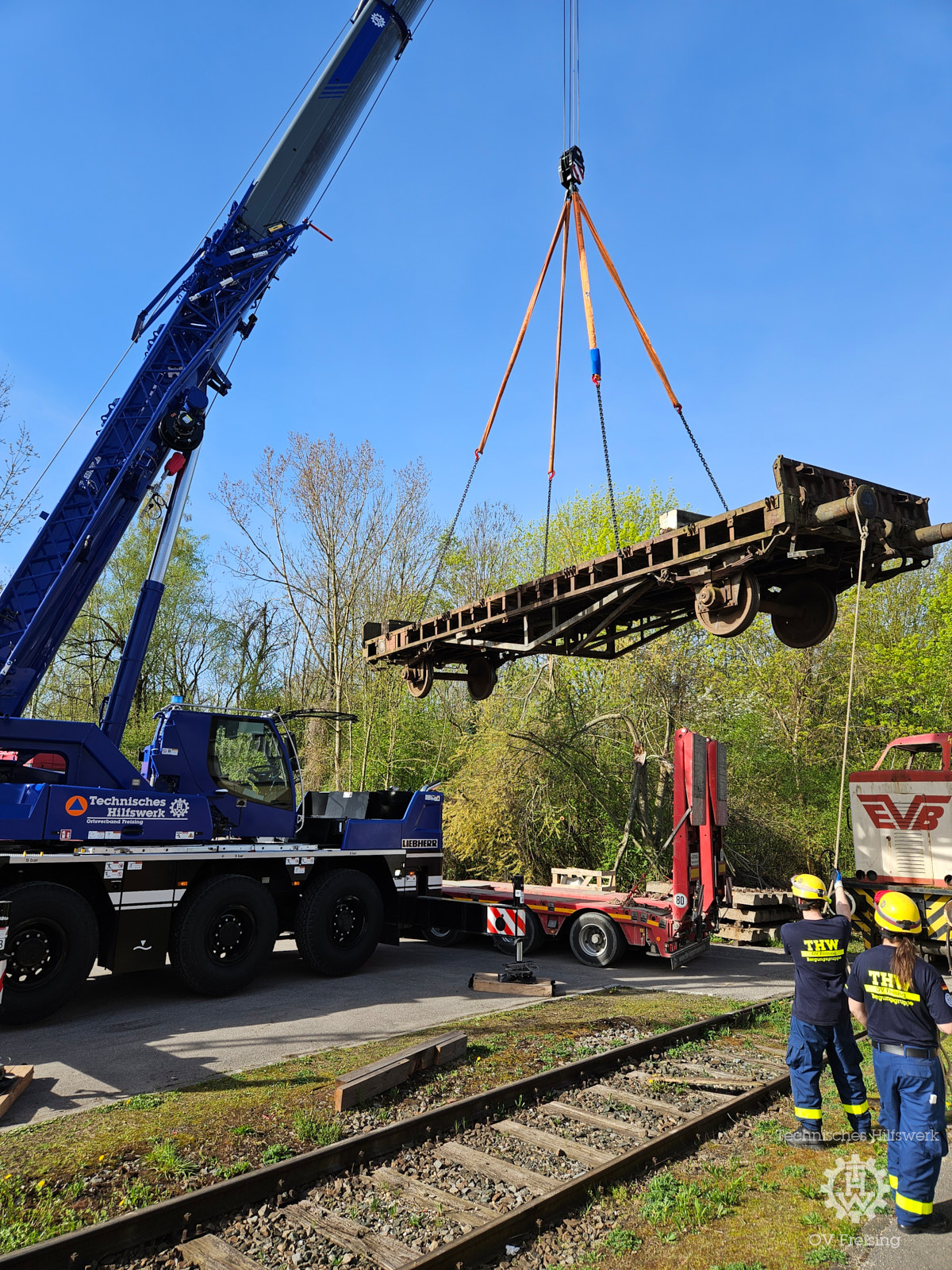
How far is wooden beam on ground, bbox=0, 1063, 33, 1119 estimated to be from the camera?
220 inches

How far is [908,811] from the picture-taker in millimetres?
11625

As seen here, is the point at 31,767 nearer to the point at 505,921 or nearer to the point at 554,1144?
the point at 505,921

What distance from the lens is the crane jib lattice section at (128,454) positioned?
1001 centimetres

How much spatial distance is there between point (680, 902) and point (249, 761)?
5.69 metres

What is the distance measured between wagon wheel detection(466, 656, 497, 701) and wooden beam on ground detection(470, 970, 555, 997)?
3729mm

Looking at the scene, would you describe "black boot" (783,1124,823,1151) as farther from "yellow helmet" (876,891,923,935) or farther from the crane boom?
the crane boom

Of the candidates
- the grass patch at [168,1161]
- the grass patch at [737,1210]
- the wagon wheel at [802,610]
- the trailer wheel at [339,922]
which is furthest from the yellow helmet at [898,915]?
the trailer wheel at [339,922]

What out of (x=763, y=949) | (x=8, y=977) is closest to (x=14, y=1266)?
(x=8, y=977)

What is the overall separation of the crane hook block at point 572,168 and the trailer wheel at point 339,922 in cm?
863

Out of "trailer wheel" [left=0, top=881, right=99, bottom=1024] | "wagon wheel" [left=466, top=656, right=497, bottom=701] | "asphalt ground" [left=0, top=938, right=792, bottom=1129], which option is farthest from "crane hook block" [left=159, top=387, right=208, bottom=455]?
"asphalt ground" [left=0, top=938, right=792, bottom=1129]

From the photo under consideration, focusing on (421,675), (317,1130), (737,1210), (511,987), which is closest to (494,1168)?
(317,1130)

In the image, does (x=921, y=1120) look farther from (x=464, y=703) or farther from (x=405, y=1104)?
(x=464, y=703)

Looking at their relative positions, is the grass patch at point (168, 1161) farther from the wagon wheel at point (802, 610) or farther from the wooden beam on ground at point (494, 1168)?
the wagon wheel at point (802, 610)

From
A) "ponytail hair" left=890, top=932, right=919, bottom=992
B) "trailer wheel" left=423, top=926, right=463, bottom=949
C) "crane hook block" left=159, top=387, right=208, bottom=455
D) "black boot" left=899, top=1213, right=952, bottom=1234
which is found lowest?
"trailer wheel" left=423, top=926, right=463, bottom=949
